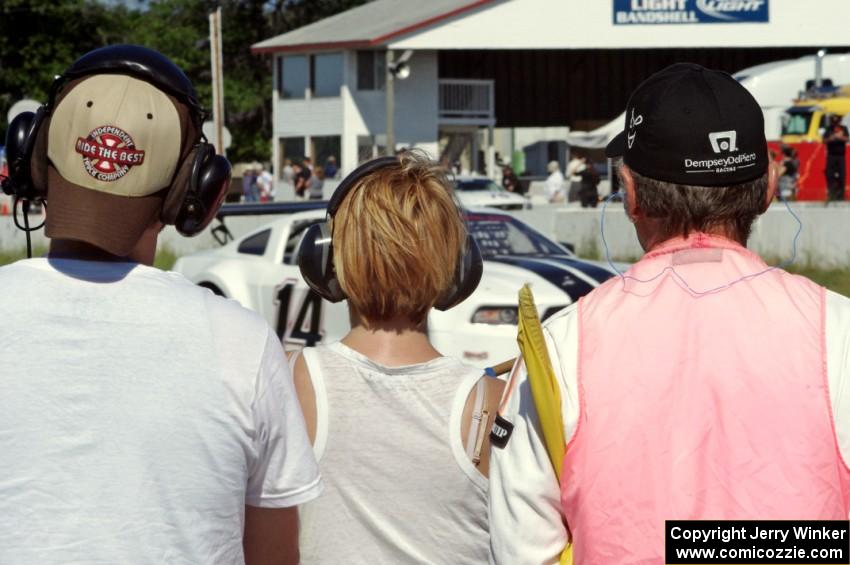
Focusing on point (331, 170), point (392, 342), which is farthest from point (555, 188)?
point (392, 342)

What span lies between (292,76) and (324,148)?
3383 mm

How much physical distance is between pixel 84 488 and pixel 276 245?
10.6m

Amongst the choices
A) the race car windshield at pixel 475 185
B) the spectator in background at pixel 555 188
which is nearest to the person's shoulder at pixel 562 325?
the race car windshield at pixel 475 185

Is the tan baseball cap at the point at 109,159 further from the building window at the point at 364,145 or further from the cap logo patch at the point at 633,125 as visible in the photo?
the building window at the point at 364,145

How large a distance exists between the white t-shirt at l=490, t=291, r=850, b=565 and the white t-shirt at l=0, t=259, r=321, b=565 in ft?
1.30

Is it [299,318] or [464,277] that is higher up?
[464,277]

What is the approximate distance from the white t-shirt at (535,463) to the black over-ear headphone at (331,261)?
2.41ft

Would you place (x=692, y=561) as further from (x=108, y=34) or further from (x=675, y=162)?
(x=108, y=34)

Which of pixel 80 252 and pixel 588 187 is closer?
pixel 80 252

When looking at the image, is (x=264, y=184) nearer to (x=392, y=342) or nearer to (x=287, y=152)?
(x=287, y=152)

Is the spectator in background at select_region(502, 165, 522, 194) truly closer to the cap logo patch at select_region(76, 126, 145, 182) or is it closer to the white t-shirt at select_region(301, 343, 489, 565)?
the white t-shirt at select_region(301, 343, 489, 565)

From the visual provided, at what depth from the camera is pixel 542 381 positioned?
8.24 feet

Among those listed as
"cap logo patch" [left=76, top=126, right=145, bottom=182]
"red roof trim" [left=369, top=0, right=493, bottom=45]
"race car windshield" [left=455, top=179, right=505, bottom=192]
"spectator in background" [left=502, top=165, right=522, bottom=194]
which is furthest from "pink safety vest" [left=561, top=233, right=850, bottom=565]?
"red roof trim" [left=369, top=0, right=493, bottom=45]

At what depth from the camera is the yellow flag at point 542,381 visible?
251 cm
